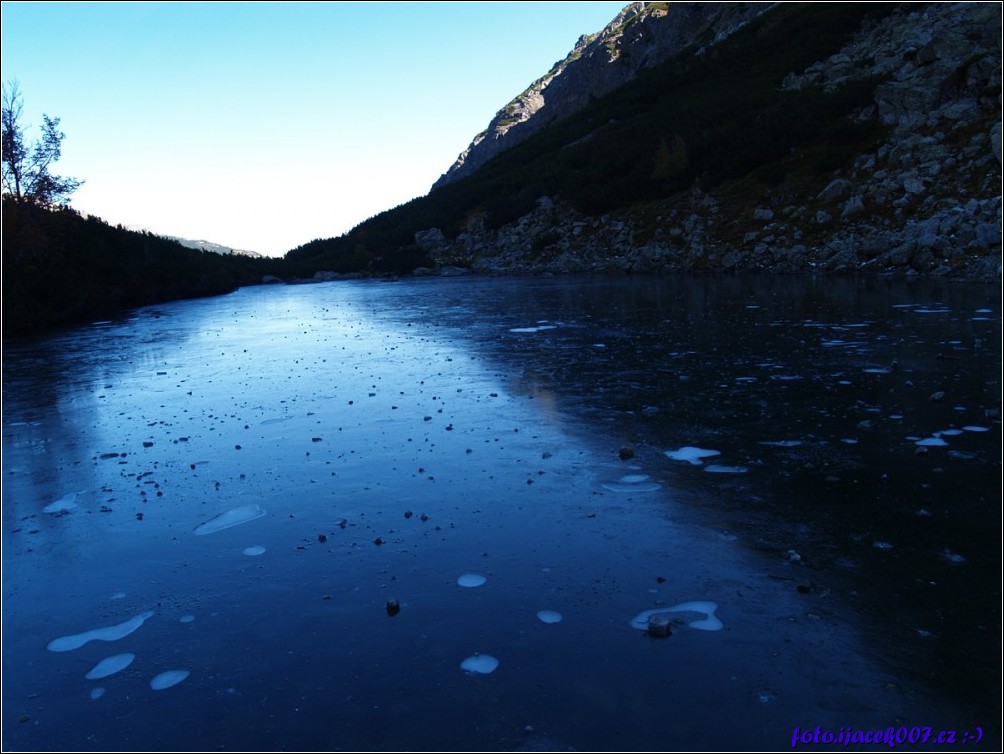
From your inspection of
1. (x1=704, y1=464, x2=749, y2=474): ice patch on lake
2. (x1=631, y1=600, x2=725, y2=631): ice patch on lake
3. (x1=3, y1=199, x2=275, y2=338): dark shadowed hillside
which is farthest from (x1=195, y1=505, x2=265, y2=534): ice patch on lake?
(x1=3, y1=199, x2=275, y2=338): dark shadowed hillside

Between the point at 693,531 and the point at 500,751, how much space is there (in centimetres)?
271

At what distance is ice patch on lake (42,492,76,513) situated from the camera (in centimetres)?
673

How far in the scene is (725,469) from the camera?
6.60 m

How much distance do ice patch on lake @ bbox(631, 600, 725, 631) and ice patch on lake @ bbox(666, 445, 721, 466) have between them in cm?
267

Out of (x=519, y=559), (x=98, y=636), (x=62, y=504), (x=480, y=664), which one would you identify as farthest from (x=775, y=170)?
(x=98, y=636)

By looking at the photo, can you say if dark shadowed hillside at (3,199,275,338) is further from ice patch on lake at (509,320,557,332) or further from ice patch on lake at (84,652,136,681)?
ice patch on lake at (84,652,136,681)

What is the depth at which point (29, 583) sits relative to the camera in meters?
5.12

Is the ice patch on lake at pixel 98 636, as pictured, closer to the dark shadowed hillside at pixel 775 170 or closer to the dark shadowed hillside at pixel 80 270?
the dark shadowed hillside at pixel 775 170

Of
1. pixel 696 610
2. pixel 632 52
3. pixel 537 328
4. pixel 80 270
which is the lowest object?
pixel 696 610

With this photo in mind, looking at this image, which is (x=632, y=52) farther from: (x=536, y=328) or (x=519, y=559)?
(x=519, y=559)

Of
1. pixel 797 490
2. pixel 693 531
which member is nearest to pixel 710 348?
pixel 797 490

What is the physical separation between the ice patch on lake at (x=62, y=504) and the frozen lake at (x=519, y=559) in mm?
33

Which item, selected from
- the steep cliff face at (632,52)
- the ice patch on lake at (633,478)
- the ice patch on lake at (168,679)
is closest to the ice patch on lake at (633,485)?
the ice patch on lake at (633,478)

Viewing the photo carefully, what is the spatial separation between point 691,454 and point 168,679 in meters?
5.16
